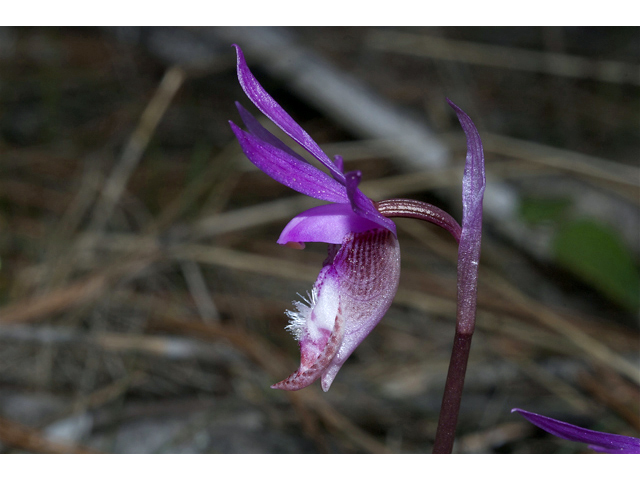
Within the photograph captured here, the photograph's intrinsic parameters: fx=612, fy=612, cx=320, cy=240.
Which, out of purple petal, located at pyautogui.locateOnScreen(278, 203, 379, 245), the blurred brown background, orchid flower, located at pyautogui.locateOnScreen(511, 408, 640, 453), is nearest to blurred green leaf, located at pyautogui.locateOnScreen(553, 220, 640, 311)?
the blurred brown background

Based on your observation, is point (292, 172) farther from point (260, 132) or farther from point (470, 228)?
point (470, 228)

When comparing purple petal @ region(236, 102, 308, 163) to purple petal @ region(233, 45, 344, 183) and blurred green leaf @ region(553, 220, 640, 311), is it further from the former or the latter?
blurred green leaf @ region(553, 220, 640, 311)

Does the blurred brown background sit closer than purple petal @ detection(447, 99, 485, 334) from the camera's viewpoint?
No

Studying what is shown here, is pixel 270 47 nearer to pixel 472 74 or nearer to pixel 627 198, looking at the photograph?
pixel 627 198

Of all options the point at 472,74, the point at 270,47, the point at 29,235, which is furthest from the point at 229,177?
the point at 472,74

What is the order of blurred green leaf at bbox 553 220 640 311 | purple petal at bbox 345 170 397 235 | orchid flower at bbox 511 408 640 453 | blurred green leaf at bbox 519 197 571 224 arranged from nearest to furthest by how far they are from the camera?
Result: purple petal at bbox 345 170 397 235 < orchid flower at bbox 511 408 640 453 < blurred green leaf at bbox 553 220 640 311 < blurred green leaf at bbox 519 197 571 224

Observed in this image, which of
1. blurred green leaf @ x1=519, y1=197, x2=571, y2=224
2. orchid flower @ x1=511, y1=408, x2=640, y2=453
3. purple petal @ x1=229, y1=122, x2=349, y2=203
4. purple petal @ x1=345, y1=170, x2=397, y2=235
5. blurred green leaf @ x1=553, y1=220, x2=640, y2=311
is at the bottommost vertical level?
orchid flower @ x1=511, y1=408, x2=640, y2=453

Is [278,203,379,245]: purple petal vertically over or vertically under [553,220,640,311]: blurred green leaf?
under
